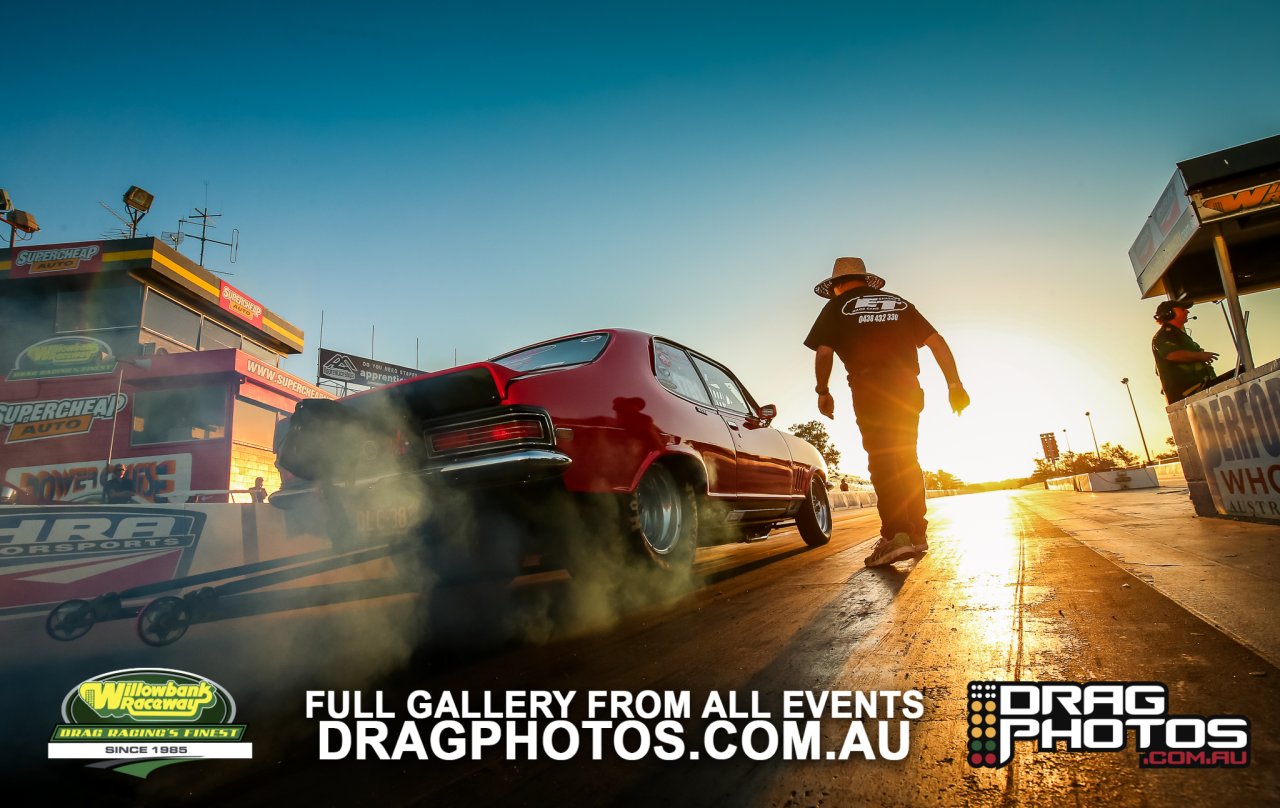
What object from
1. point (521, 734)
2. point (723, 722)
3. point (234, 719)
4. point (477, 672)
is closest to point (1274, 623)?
point (723, 722)

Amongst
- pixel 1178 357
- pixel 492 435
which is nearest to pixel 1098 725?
pixel 492 435

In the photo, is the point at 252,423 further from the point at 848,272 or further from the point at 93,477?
the point at 848,272

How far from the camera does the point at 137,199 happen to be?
2567 cm

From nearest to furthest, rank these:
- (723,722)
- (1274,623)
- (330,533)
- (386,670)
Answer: (723,722) → (1274,623) → (386,670) → (330,533)

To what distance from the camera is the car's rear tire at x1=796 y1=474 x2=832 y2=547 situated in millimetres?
5934

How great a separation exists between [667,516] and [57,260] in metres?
29.9

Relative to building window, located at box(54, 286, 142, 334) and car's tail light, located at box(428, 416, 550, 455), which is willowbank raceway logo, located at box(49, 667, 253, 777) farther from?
building window, located at box(54, 286, 142, 334)

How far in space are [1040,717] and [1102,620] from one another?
3.06 ft

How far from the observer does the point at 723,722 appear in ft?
4.44

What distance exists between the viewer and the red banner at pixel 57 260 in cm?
2198

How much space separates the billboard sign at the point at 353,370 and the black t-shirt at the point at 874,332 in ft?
134

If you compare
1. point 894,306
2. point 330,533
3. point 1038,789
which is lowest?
point 1038,789

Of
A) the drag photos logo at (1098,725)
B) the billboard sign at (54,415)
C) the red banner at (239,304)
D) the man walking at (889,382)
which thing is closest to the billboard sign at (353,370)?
the red banner at (239,304)

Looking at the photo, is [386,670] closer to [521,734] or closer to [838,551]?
[521,734]
